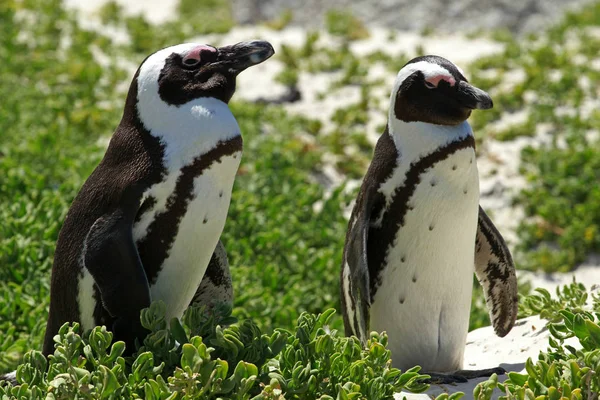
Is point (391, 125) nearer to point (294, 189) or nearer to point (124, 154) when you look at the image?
point (124, 154)

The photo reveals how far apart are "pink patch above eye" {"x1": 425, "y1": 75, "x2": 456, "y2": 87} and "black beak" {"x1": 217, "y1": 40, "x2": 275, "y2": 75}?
0.65 metres

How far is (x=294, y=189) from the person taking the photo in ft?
22.9

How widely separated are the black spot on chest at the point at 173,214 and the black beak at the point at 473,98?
92 centimetres

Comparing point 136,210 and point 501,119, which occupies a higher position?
point 136,210

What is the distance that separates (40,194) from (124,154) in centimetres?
280

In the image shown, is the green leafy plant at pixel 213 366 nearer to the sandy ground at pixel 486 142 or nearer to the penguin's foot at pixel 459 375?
the sandy ground at pixel 486 142

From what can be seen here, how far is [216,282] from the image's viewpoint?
3.71 metres

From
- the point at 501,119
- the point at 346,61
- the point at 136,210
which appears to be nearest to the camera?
the point at 136,210

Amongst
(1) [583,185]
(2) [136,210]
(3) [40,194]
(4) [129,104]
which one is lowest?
(1) [583,185]

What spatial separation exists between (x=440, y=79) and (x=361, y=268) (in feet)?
2.55

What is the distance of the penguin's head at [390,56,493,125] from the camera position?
12.0ft

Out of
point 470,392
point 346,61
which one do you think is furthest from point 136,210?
point 346,61

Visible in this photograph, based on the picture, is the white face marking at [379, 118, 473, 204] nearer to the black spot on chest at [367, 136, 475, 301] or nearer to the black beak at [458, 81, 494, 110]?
the black spot on chest at [367, 136, 475, 301]

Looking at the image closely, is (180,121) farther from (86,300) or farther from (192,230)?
(86,300)
